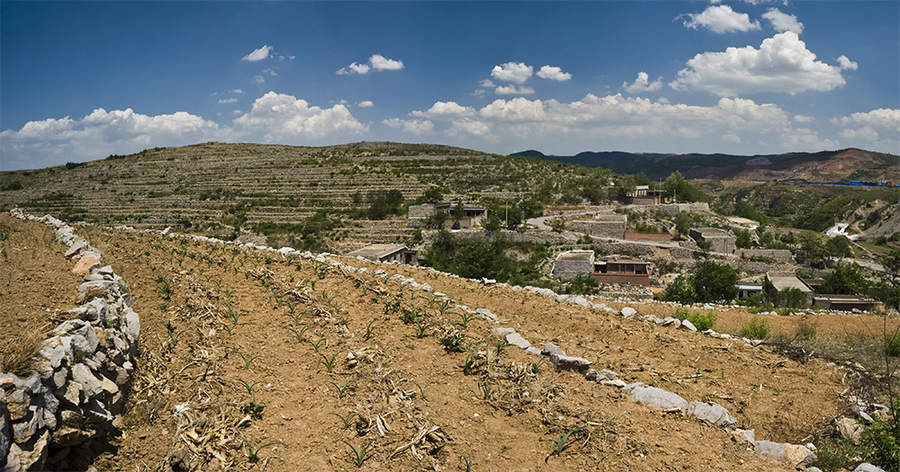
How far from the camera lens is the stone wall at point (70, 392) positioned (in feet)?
9.84

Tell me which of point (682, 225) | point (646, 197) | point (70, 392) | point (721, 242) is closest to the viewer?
point (70, 392)

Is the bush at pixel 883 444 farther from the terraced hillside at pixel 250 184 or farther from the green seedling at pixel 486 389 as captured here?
the terraced hillside at pixel 250 184

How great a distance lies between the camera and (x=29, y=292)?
18.6ft

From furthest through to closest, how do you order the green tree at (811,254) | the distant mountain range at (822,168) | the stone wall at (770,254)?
1. the distant mountain range at (822,168)
2. the green tree at (811,254)
3. the stone wall at (770,254)

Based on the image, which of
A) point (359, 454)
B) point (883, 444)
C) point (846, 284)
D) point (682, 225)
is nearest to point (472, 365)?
point (359, 454)

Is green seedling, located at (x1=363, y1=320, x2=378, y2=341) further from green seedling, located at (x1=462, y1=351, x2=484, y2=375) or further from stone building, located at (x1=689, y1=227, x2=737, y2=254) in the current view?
stone building, located at (x1=689, y1=227, x2=737, y2=254)

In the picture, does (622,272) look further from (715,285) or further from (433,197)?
(433,197)

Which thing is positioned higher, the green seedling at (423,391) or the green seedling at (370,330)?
the green seedling at (370,330)

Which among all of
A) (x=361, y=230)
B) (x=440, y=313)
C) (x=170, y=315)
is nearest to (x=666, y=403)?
(x=440, y=313)

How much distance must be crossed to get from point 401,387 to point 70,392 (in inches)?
114

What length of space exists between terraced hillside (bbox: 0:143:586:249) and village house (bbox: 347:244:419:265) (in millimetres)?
5852

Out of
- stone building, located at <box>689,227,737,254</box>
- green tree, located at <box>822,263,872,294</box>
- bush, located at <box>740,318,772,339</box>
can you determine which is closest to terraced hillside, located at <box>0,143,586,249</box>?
stone building, located at <box>689,227,737,254</box>

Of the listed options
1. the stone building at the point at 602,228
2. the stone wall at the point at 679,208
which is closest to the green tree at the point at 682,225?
the stone building at the point at 602,228

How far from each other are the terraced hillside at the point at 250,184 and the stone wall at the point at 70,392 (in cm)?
3514
